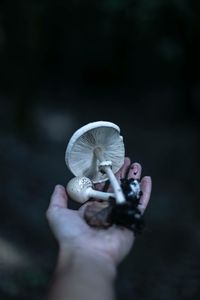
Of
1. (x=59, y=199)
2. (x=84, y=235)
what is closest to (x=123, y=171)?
(x=59, y=199)

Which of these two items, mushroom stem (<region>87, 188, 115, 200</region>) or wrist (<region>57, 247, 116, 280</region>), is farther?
mushroom stem (<region>87, 188, 115, 200</region>)

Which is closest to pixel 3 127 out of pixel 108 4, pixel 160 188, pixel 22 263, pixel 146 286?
pixel 108 4

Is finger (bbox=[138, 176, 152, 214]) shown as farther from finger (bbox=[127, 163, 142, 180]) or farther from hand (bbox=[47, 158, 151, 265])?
hand (bbox=[47, 158, 151, 265])

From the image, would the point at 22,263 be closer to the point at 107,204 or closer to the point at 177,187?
the point at 107,204

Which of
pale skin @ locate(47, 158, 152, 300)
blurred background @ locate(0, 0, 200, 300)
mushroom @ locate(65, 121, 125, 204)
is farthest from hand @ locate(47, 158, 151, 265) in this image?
blurred background @ locate(0, 0, 200, 300)

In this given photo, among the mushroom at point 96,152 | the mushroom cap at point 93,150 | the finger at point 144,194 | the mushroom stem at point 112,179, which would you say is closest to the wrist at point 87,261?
the mushroom stem at point 112,179

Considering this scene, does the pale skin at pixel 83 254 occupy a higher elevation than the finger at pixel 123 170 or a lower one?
lower

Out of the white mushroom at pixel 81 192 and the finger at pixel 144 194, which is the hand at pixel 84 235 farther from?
the finger at pixel 144 194
